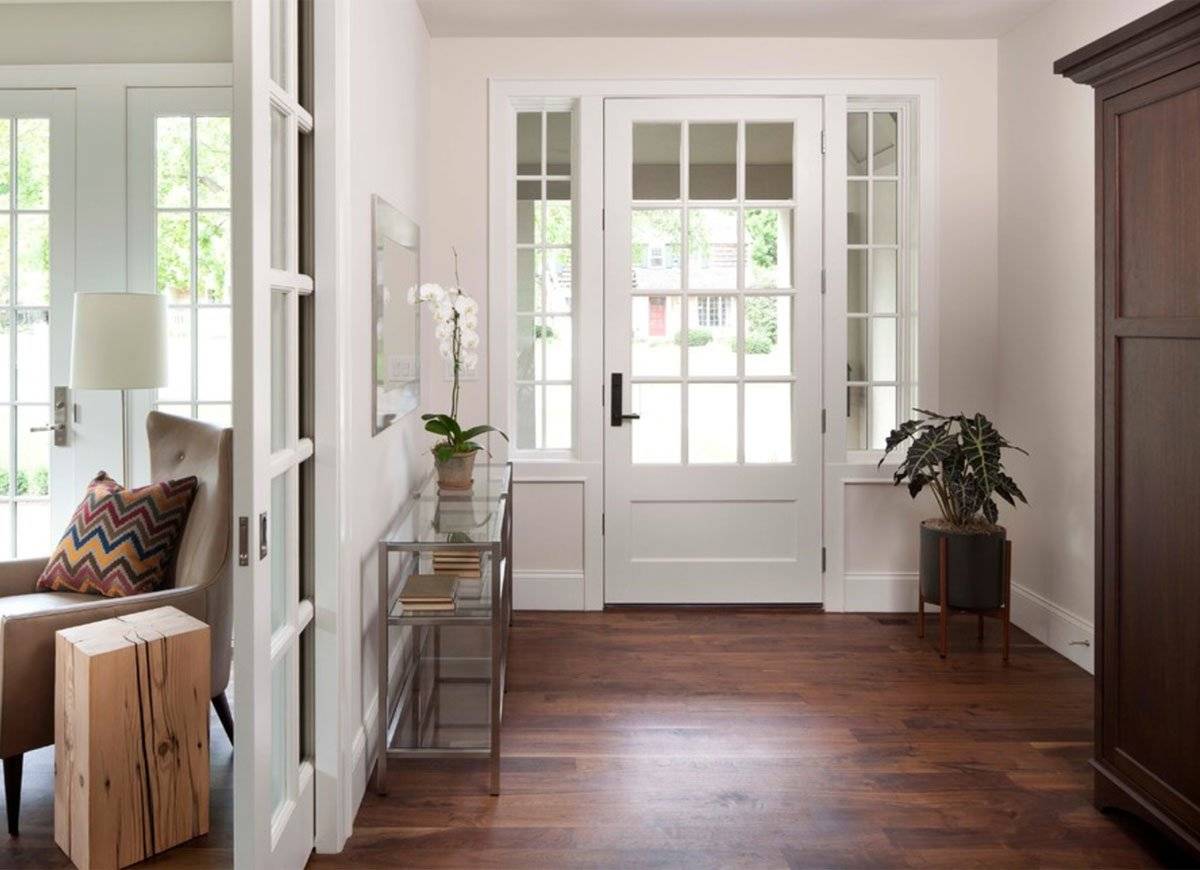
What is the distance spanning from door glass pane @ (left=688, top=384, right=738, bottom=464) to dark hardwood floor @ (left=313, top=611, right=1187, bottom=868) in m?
0.90

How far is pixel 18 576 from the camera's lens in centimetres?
323

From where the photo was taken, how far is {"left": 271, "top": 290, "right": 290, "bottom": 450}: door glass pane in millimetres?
2238

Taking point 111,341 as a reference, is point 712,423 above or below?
below

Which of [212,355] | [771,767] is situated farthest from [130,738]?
[212,355]

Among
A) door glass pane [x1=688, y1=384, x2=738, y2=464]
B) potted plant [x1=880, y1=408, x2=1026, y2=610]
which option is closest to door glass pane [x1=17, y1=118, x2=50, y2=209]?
door glass pane [x1=688, y1=384, x2=738, y2=464]

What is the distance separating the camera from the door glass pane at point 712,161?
4824mm

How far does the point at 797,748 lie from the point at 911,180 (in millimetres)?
2809

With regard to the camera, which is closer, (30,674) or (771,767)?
(30,674)

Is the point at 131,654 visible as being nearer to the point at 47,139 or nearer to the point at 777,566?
the point at 47,139

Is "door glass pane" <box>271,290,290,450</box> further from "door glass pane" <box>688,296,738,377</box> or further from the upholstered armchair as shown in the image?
"door glass pane" <box>688,296,738,377</box>

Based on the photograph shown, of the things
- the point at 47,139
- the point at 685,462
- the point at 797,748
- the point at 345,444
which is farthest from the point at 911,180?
the point at 47,139

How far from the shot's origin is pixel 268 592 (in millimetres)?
2055

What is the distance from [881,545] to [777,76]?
220cm

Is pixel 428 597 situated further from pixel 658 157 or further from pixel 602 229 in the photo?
pixel 658 157
